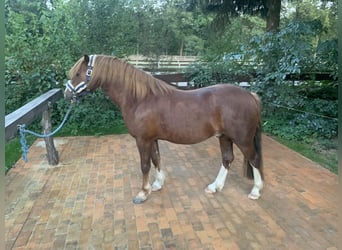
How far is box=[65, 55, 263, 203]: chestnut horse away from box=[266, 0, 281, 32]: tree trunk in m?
3.71

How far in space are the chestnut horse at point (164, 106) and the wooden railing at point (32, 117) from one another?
1.47 feet

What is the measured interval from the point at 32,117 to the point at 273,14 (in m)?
4.78

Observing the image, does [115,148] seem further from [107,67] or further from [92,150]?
[107,67]

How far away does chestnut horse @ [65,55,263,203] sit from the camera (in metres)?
2.45

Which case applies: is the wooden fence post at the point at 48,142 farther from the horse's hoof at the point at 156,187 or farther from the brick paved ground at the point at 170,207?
the horse's hoof at the point at 156,187

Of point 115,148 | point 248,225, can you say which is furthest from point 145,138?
point 115,148

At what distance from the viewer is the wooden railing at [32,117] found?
218 cm

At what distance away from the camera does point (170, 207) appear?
2455 mm

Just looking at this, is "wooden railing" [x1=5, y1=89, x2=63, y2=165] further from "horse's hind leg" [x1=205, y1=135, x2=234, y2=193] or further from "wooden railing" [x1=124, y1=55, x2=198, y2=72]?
"wooden railing" [x1=124, y1=55, x2=198, y2=72]

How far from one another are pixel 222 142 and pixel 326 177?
121 centimetres

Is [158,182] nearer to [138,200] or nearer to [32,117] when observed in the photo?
[138,200]

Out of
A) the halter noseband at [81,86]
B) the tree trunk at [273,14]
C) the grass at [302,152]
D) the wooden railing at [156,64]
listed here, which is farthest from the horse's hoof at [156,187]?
the tree trunk at [273,14]

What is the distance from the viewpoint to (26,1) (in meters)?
6.07

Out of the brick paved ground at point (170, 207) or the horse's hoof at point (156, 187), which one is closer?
the brick paved ground at point (170, 207)
